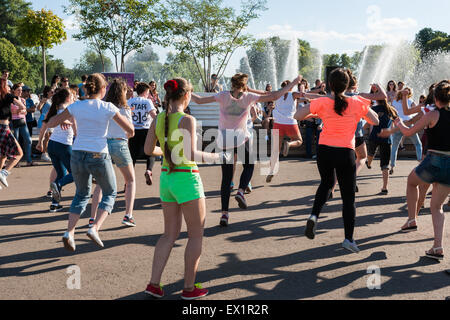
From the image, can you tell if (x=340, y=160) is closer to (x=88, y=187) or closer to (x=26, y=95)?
(x=88, y=187)

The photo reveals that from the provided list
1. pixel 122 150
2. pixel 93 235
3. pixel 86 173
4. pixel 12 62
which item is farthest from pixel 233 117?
pixel 12 62

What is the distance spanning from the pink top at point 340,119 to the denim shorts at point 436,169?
864 mm

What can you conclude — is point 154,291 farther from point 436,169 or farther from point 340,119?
point 436,169

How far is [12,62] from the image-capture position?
70.6 meters

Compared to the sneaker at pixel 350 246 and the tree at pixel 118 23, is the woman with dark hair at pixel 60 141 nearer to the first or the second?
the sneaker at pixel 350 246

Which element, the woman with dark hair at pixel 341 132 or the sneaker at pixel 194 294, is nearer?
the sneaker at pixel 194 294

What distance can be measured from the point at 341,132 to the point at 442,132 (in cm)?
106

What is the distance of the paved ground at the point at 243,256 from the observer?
405 centimetres

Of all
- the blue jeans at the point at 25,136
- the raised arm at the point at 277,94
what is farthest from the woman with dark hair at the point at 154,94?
the raised arm at the point at 277,94

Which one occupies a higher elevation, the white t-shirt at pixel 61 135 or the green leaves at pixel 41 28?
the green leaves at pixel 41 28

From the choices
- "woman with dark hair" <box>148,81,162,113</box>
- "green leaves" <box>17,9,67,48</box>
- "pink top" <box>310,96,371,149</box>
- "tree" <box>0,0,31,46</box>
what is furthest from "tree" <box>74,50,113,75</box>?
"pink top" <box>310,96,371,149</box>
